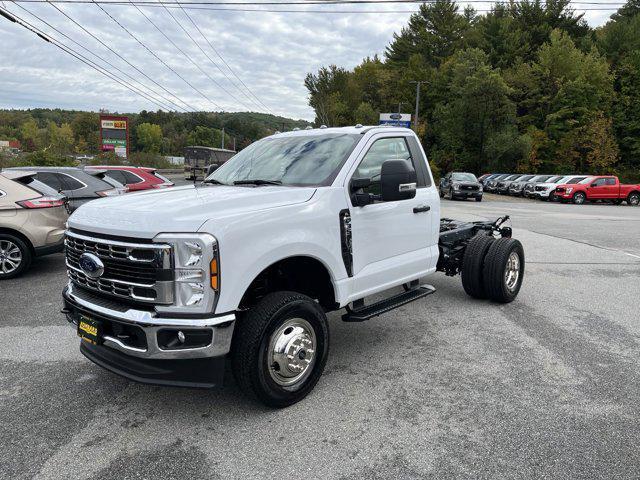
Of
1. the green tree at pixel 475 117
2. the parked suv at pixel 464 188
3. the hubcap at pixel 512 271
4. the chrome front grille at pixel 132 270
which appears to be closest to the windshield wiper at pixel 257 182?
the chrome front grille at pixel 132 270

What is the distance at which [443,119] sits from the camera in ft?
179

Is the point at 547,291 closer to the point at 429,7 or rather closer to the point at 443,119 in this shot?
the point at 443,119

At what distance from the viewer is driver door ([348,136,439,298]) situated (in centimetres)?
409

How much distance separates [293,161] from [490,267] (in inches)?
115

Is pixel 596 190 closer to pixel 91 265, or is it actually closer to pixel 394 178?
pixel 394 178

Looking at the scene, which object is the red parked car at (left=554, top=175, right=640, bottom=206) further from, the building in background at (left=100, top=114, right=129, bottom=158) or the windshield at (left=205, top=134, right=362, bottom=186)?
the building in background at (left=100, top=114, right=129, bottom=158)

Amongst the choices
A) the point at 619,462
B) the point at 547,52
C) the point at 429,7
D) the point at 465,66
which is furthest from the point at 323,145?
the point at 429,7

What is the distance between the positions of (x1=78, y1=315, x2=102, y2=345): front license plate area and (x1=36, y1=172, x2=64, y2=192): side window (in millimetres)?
6816

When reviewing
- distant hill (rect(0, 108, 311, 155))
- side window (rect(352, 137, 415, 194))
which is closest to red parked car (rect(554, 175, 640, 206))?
side window (rect(352, 137, 415, 194))

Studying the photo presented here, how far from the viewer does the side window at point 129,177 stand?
12.9 metres

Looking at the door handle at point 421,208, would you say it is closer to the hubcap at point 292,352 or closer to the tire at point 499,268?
the tire at point 499,268

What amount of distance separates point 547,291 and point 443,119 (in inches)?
1999

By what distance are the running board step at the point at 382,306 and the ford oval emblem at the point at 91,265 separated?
1.91 m

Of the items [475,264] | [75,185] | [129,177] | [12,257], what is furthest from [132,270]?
[129,177]
